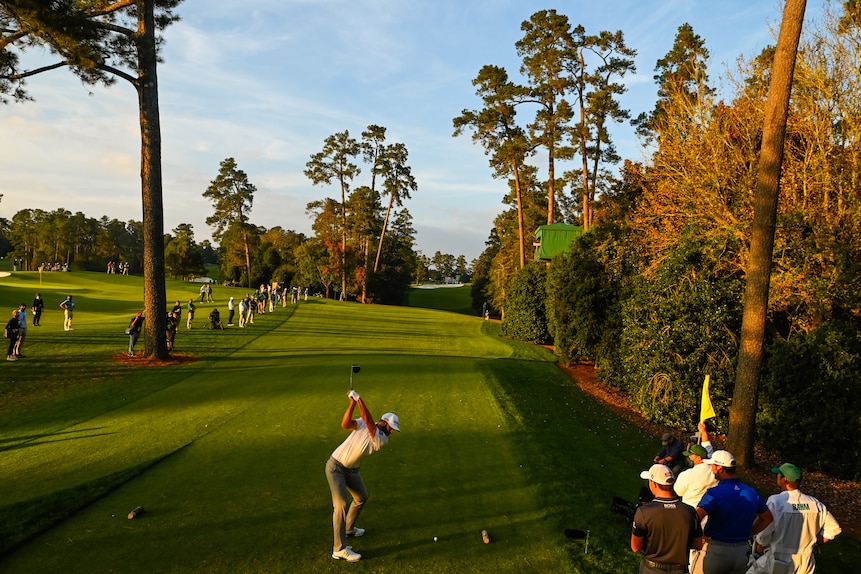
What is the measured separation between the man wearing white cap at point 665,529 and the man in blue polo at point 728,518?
2.18 ft

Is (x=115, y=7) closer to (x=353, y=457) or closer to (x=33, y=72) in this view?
(x=33, y=72)

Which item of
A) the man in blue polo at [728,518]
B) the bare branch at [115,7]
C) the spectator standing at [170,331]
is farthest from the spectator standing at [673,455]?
the bare branch at [115,7]

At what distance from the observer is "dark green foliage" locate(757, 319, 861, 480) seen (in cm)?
1208

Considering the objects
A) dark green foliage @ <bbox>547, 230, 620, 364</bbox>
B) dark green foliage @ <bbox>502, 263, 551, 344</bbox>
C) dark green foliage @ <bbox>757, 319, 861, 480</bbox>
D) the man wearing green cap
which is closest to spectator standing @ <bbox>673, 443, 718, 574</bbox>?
the man wearing green cap

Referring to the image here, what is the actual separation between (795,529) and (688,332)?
10.1 m

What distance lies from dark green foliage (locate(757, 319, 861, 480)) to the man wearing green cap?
813cm

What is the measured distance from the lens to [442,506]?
768cm

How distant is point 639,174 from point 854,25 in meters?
9.17

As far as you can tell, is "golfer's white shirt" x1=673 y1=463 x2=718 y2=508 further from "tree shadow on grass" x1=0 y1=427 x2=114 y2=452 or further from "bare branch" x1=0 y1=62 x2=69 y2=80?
"bare branch" x1=0 y1=62 x2=69 y2=80

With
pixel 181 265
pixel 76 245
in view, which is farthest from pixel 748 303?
pixel 76 245

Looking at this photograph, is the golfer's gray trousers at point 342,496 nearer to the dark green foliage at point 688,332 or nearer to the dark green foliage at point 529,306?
the dark green foliage at point 688,332

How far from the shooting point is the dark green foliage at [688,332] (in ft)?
48.9

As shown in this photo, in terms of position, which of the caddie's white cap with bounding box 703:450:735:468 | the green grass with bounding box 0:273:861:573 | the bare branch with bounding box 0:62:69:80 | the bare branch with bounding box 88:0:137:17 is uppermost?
the bare branch with bounding box 88:0:137:17

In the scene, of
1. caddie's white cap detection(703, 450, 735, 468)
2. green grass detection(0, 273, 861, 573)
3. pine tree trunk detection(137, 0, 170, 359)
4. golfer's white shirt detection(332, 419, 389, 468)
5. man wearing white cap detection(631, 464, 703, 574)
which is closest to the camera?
man wearing white cap detection(631, 464, 703, 574)
